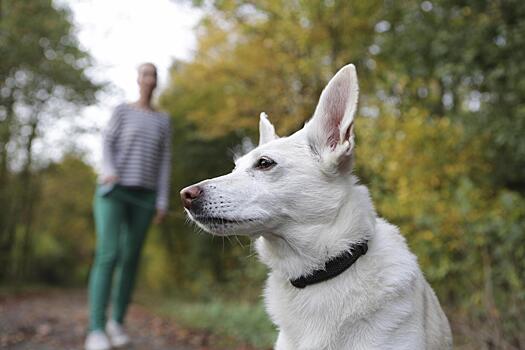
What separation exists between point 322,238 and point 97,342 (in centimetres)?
263

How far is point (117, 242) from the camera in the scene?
13.5ft

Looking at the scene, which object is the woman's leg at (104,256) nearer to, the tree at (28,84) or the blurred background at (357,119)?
the blurred background at (357,119)

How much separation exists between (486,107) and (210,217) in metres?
3.32

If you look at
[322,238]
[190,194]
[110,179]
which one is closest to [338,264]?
[322,238]

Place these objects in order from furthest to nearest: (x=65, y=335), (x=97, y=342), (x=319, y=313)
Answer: (x=65, y=335) < (x=97, y=342) < (x=319, y=313)

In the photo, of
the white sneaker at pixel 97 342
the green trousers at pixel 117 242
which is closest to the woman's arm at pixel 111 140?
the green trousers at pixel 117 242

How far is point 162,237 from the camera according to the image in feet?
60.6

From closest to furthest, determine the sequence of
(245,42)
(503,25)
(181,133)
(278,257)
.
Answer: (278,257)
(503,25)
(245,42)
(181,133)

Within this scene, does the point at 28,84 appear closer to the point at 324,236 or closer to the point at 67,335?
the point at 67,335

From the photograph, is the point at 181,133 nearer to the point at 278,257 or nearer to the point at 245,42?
the point at 245,42

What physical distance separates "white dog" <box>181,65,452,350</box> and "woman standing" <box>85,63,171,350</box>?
6.95 feet

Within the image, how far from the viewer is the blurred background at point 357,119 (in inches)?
167

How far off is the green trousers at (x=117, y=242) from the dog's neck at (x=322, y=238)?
2.22 metres

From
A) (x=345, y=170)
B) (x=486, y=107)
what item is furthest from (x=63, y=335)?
(x=486, y=107)
